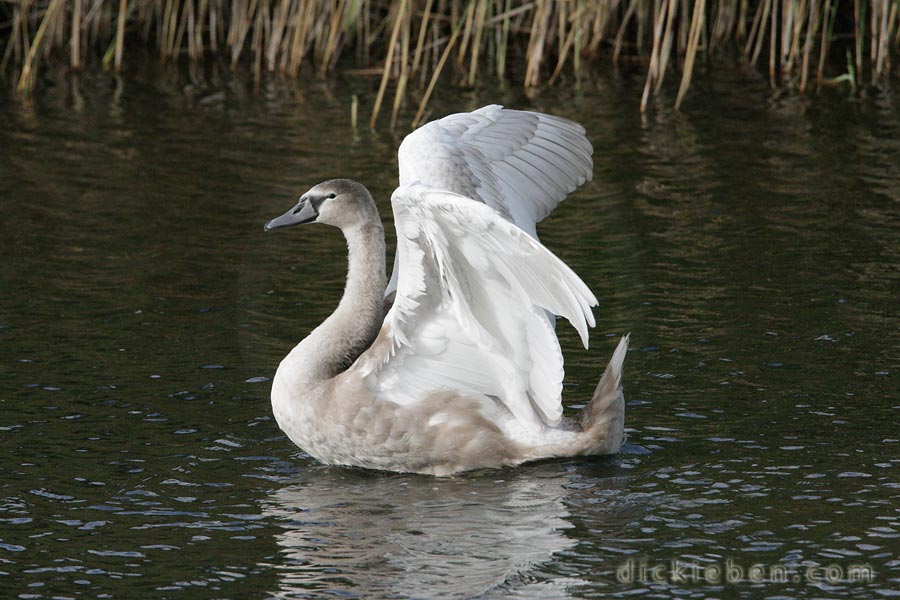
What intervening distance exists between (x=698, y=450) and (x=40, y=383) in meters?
3.42

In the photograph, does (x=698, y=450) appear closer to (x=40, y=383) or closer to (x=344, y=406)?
(x=344, y=406)

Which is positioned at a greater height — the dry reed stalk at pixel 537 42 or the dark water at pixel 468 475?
the dry reed stalk at pixel 537 42

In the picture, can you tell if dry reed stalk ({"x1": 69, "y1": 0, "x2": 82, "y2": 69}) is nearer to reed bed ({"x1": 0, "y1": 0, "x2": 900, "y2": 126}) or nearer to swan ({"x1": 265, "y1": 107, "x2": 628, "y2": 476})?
reed bed ({"x1": 0, "y1": 0, "x2": 900, "y2": 126})

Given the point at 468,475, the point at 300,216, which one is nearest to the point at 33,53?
the point at 300,216

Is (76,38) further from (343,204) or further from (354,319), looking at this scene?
(354,319)

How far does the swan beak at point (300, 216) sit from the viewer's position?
23.7 feet

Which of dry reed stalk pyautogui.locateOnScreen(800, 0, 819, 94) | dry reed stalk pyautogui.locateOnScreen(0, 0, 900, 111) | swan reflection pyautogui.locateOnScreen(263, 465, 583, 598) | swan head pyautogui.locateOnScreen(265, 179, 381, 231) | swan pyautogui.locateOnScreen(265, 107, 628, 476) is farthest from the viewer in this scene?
dry reed stalk pyautogui.locateOnScreen(0, 0, 900, 111)

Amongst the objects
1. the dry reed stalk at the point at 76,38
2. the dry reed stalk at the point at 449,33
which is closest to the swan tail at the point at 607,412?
the dry reed stalk at the point at 449,33

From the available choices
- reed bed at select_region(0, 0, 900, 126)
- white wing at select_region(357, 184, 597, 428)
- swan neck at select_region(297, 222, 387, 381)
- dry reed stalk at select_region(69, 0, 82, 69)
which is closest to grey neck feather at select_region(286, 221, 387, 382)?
swan neck at select_region(297, 222, 387, 381)

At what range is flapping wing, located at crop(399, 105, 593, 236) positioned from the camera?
7117 millimetres

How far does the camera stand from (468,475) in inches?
266

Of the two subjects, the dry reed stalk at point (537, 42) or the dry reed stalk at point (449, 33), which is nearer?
the dry reed stalk at point (537, 42)

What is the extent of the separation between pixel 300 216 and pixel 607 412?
1836 millimetres

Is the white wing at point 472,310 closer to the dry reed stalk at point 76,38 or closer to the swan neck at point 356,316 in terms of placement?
the swan neck at point 356,316
